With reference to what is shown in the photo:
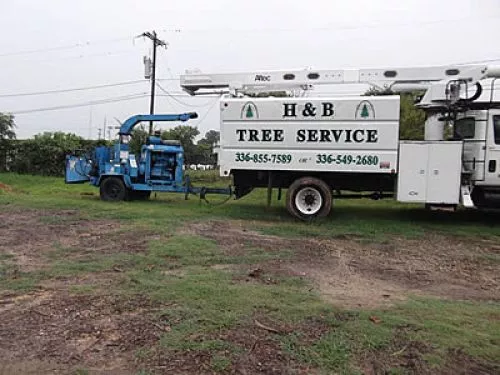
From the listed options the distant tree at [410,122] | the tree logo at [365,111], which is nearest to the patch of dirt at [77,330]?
the tree logo at [365,111]

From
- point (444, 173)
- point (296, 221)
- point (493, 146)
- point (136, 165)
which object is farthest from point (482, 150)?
point (136, 165)

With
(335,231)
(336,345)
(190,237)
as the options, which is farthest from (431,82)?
(336,345)

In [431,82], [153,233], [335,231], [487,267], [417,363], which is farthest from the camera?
[431,82]

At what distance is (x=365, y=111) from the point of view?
11.4 m

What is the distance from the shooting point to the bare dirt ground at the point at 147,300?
4.01 metres

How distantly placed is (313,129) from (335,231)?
98.0 inches

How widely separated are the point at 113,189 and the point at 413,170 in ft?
29.3

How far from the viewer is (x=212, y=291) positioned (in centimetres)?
576

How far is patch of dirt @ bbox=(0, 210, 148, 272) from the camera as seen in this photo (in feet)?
26.0

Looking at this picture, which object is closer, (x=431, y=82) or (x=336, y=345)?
(x=336, y=345)

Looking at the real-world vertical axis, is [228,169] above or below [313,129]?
below

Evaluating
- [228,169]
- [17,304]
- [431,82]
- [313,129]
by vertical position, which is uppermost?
[431,82]

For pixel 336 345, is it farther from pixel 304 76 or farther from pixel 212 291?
pixel 304 76

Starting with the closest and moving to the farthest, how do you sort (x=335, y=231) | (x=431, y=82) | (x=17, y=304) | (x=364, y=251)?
(x=17, y=304) < (x=364, y=251) < (x=335, y=231) < (x=431, y=82)
